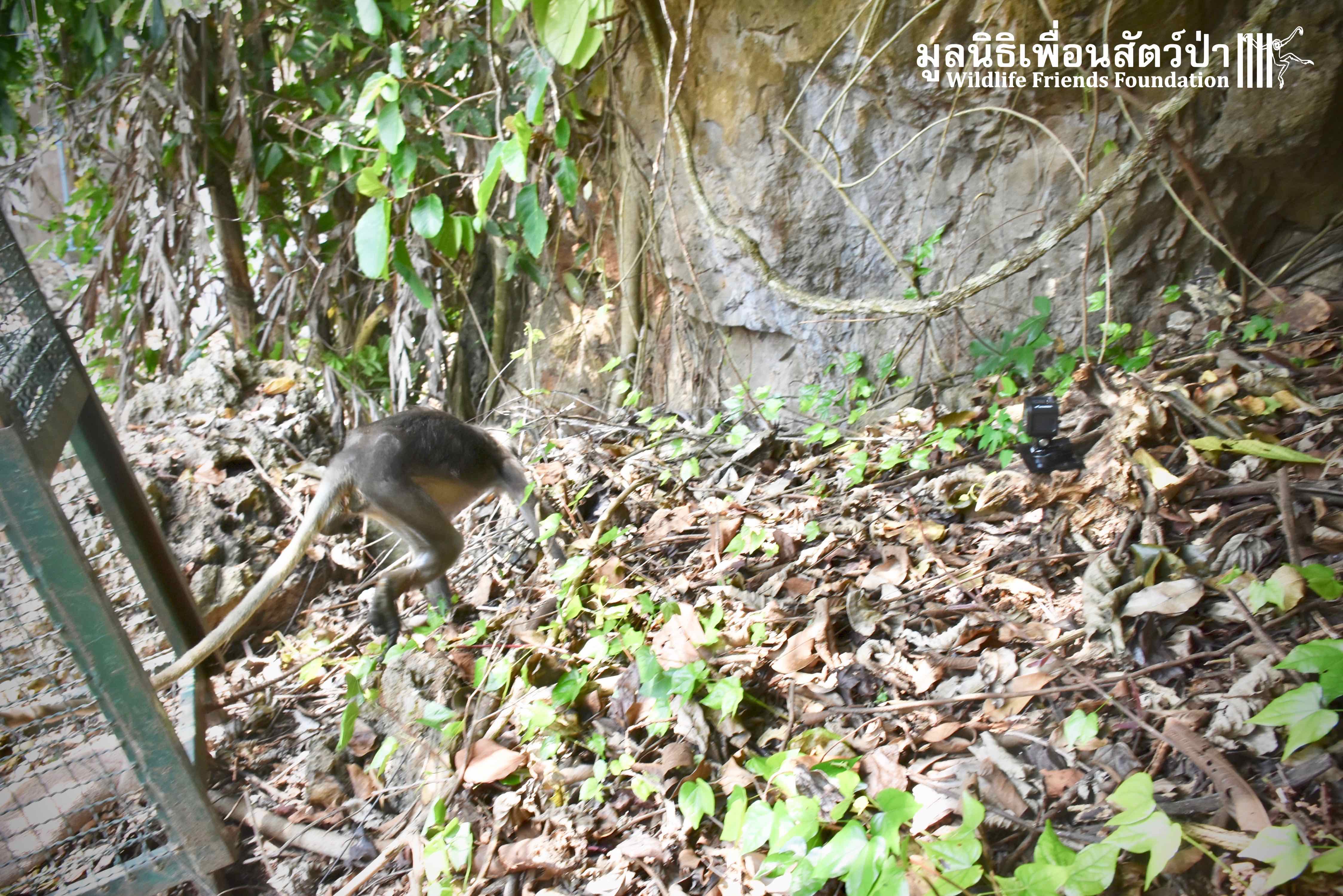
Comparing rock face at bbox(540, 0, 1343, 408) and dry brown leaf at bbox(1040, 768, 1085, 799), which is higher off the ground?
rock face at bbox(540, 0, 1343, 408)

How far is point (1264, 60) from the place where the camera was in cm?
347

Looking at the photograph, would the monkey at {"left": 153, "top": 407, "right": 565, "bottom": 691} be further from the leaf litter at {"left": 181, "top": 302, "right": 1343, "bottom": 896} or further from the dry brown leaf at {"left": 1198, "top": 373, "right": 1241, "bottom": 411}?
the dry brown leaf at {"left": 1198, "top": 373, "right": 1241, "bottom": 411}

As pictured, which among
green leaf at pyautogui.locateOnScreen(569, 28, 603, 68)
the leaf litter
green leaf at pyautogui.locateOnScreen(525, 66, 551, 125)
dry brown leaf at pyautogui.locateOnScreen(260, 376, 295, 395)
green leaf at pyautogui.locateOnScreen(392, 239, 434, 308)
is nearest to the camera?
the leaf litter

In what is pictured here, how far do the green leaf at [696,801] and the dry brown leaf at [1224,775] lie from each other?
1124 millimetres

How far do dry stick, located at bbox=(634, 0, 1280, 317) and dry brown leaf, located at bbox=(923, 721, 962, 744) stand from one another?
1449 mm

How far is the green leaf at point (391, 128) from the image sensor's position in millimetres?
3592

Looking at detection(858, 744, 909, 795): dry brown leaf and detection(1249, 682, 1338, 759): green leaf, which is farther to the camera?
detection(858, 744, 909, 795): dry brown leaf

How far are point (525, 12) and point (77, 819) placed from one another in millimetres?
3971

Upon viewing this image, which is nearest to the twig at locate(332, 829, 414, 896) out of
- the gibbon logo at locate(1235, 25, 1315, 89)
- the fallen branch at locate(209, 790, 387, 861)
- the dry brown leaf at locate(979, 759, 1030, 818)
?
the fallen branch at locate(209, 790, 387, 861)

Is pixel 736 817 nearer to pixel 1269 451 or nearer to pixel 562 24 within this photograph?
pixel 1269 451

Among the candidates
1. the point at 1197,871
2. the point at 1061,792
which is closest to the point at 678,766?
the point at 1061,792

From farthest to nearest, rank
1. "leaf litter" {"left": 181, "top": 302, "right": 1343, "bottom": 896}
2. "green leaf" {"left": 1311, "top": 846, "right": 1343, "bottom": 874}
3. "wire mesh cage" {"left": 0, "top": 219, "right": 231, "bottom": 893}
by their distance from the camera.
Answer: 1. "wire mesh cage" {"left": 0, "top": 219, "right": 231, "bottom": 893}
2. "leaf litter" {"left": 181, "top": 302, "right": 1343, "bottom": 896}
3. "green leaf" {"left": 1311, "top": 846, "right": 1343, "bottom": 874}

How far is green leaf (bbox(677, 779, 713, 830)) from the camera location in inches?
87.2

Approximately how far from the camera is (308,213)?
5.66m
